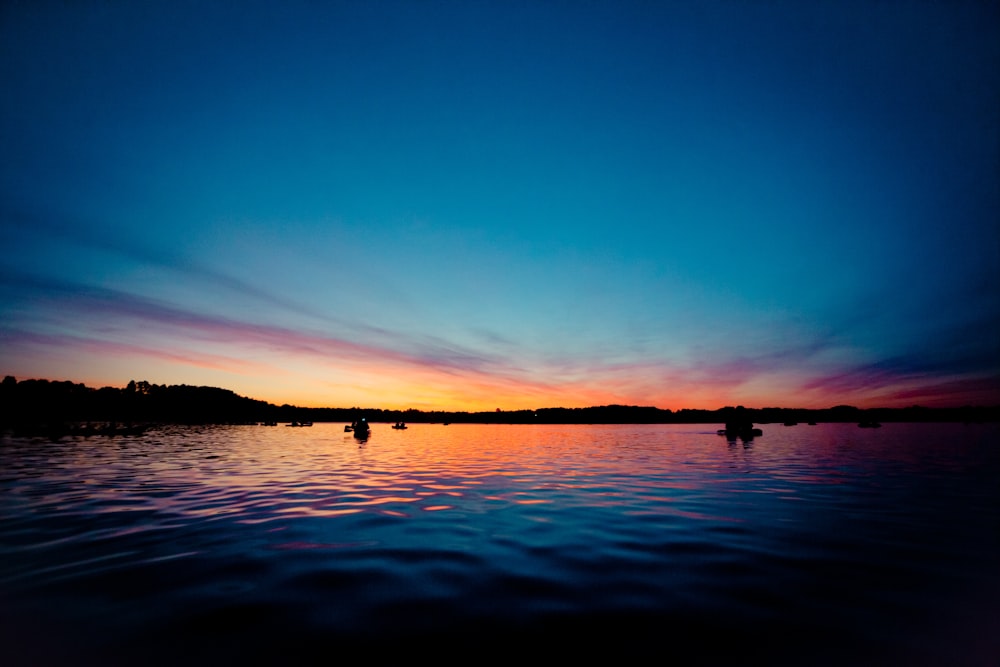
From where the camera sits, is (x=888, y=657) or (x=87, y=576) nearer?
(x=888, y=657)

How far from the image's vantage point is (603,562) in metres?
7.61

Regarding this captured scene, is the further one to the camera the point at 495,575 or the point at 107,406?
the point at 107,406

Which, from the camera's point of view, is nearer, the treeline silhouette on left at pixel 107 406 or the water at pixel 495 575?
the water at pixel 495 575

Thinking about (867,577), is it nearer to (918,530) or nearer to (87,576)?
(918,530)

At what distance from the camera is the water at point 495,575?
4.72m

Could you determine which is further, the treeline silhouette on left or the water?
the treeline silhouette on left

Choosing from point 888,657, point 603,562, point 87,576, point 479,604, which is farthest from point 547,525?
point 87,576

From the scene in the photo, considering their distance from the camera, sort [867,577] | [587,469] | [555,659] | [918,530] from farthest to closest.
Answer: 1. [587,469]
2. [918,530]
3. [867,577]
4. [555,659]

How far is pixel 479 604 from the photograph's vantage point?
226 inches

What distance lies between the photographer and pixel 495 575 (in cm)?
691

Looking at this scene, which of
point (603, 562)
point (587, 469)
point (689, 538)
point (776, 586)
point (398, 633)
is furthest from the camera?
point (587, 469)

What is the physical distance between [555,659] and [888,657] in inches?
144

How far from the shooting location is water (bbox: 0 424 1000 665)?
4723 mm

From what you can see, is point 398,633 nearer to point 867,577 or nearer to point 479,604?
point 479,604
